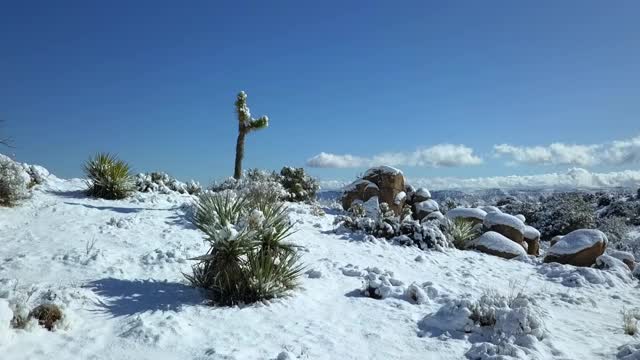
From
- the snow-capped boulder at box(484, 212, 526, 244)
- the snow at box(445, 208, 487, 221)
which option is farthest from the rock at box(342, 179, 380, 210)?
the snow-capped boulder at box(484, 212, 526, 244)

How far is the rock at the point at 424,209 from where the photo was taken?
19.2m

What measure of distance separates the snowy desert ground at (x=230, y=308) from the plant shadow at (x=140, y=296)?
0.02 metres

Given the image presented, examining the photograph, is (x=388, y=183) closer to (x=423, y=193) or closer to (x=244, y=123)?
(x=423, y=193)

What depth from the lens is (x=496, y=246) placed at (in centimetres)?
1466

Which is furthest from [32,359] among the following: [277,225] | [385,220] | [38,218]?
[385,220]

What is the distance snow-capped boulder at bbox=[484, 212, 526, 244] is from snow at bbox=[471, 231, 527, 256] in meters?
1.34

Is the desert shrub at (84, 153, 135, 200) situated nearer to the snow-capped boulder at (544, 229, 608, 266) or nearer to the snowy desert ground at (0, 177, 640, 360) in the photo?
the snowy desert ground at (0, 177, 640, 360)

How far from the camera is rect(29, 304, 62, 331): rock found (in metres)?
5.50

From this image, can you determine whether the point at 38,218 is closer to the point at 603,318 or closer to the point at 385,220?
the point at 385,220

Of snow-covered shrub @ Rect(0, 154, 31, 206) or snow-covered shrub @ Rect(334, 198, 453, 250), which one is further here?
snow-covered shrub @ Rect(334, 198, 453, 250)

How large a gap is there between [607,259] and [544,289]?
4452 mm

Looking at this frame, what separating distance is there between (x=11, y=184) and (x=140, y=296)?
6568 mm

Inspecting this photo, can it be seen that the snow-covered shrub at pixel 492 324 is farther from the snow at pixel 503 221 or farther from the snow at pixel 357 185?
the snow at pixel 357 185

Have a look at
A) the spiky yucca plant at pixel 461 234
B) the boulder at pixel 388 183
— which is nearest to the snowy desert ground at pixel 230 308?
the spiky yucca plant at pixel 461 234
